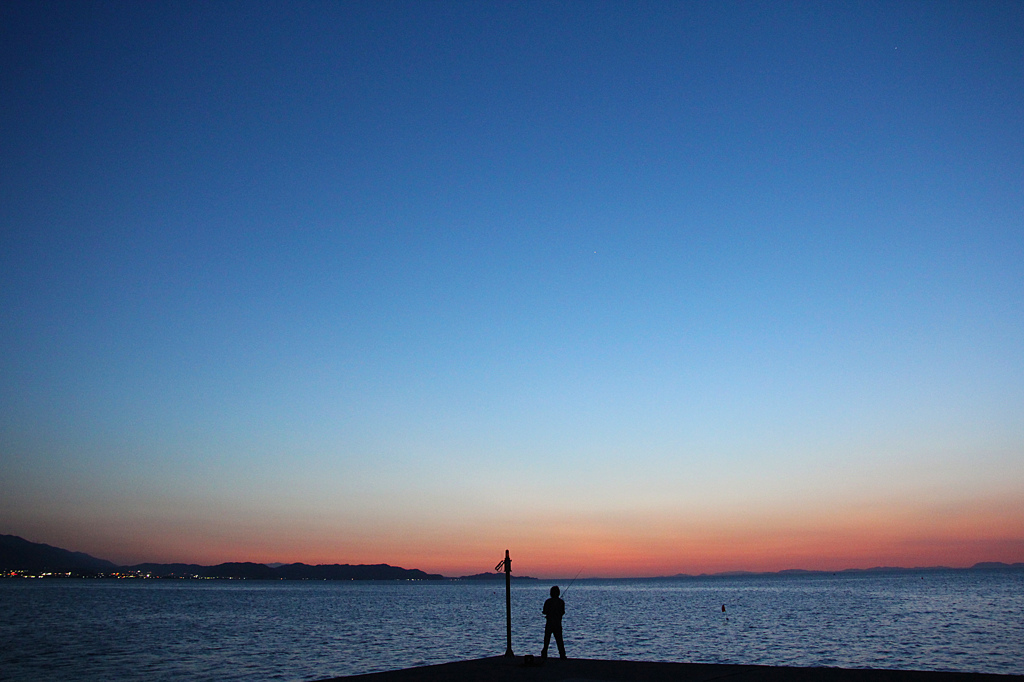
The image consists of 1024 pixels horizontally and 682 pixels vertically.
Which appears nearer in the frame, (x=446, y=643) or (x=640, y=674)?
(x=640, y=674)

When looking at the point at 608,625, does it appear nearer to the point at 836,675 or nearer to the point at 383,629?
the point at 383,629

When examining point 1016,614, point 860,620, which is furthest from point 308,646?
point 1016,614

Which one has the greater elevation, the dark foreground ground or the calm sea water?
the dark foreground ground

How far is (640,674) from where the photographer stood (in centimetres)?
1559

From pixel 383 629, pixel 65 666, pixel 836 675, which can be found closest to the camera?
pixel 836 675

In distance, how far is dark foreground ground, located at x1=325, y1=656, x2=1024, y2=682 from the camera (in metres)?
14.6

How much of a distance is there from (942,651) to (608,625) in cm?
3134

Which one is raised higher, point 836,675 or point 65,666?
point 836,675

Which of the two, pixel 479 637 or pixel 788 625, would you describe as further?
pixel 788 625

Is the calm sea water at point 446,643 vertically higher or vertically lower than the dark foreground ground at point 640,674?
lower

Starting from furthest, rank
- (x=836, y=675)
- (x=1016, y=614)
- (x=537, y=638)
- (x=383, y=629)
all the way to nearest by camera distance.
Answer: (x=1016, y=614) → (x=383, y=629) → (x=537, y=638) → (x=836, y=675)

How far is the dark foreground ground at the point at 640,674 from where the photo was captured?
14609mm

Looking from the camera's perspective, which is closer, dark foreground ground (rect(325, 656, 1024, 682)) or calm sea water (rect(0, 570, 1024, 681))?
dark foreground ground (rect(325, 656, 1024, 682))

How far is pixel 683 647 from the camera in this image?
46.1 m
